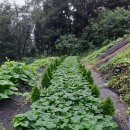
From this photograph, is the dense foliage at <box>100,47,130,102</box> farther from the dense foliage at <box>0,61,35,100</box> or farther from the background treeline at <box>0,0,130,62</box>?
the background treeline at <box>0,0,130,62</box>

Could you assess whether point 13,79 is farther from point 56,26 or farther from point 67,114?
point 56,26

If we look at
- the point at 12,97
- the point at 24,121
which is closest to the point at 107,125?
the point at 24,121

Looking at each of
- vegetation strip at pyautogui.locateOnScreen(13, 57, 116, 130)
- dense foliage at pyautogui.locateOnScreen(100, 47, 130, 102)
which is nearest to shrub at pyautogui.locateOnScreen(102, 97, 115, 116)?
vegetation strip at pyautogui.locateOnScreen(13, 57, 116, 130)

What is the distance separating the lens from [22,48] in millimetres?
38438

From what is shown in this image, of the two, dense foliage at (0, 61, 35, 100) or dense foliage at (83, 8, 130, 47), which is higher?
dense foliage at (83, 8, 130, 47)

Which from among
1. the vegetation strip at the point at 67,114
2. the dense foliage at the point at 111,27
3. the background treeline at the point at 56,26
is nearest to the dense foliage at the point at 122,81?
the vegetation strip at the point at 67,114

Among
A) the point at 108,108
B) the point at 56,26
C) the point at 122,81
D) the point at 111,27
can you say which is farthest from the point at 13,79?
the point at 56,26

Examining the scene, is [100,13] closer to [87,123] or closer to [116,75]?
[116,75]

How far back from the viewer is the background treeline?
2977 centimetres

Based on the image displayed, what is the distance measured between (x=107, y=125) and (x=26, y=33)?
3414cm

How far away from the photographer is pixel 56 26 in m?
34.1

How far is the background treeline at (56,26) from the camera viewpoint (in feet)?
97.7

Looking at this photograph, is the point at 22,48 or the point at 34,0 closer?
the point at 34,0

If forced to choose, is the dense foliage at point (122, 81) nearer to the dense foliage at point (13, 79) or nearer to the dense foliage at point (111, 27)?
the dense foliage at point (13, 79)
